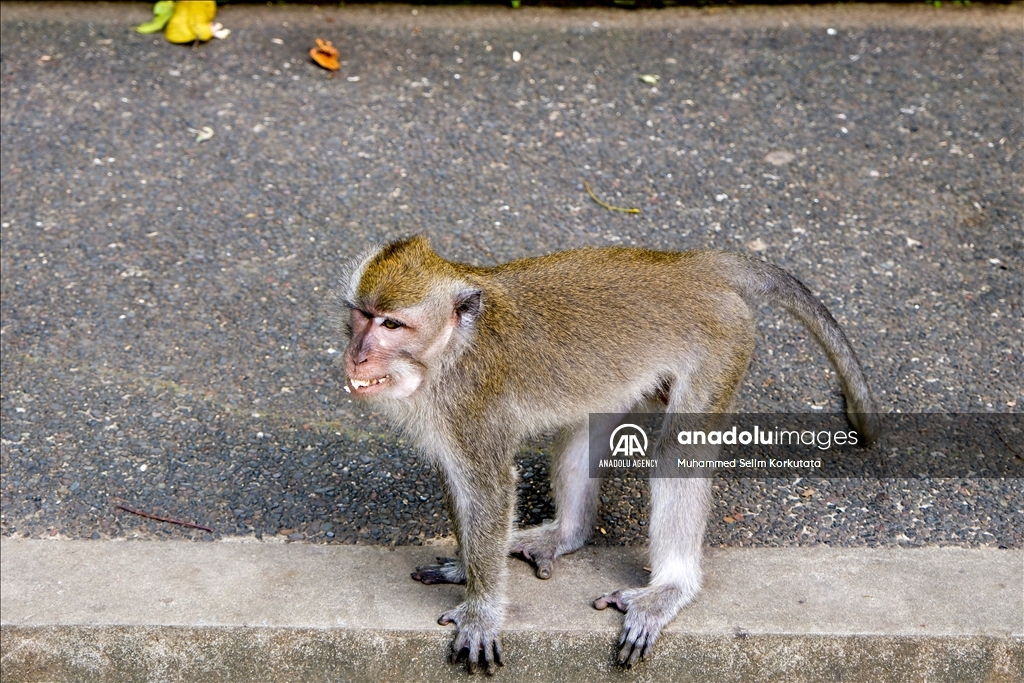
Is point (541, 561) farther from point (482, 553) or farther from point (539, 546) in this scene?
point (482, 553)

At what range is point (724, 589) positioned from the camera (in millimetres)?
2951

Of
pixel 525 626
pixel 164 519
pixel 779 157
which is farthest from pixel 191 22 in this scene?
pixel 525 626

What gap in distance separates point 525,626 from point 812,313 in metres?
1.17

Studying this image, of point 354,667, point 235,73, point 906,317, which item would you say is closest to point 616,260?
point 354,667

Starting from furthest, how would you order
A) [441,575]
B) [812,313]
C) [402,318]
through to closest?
1. [812,313]
2. [441,575]
3. [402,318]

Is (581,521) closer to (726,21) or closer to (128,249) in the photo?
(128,249)

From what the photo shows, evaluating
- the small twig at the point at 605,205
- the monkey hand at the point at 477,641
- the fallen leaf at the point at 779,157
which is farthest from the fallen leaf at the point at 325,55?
the monkey hand at the point at 477,641

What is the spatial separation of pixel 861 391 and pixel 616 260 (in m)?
0.85

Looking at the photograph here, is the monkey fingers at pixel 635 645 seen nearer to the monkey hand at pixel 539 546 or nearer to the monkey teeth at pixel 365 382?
the monkey hand at pixel 539 546

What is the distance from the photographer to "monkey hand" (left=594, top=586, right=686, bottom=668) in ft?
9.16

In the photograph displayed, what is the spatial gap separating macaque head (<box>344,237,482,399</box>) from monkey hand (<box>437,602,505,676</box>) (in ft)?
1.98

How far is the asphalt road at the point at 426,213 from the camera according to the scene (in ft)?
11.1

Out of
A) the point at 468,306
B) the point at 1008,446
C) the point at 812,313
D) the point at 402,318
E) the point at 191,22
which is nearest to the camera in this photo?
the point at 402,318

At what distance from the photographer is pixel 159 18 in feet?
19.5
